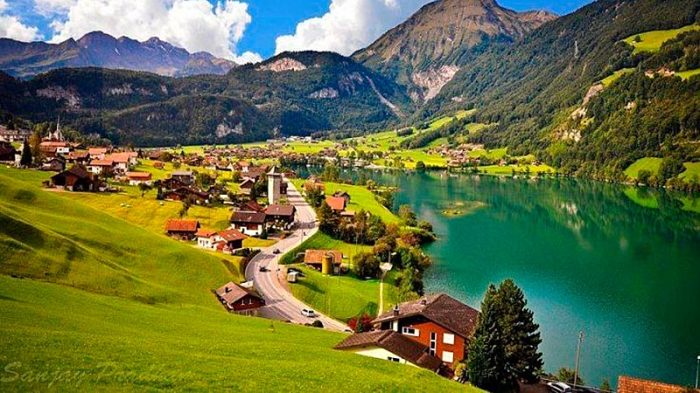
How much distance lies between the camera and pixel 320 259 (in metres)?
59.8

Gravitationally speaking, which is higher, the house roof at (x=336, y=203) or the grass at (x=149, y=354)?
the house roof at (x=336, y=203)

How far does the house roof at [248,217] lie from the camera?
7069cm

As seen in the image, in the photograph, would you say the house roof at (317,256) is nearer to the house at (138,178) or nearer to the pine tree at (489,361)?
the pine tree at (489,361)

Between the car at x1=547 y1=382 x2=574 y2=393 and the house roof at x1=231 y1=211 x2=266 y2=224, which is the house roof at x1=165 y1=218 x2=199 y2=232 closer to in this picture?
the house roof at x1=231 y1=211 x2=266 y2=224

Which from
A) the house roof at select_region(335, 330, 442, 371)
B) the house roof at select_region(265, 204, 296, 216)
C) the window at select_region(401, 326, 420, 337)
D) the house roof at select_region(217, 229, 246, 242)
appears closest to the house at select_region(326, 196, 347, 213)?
the house roof at select_region(265, 204, 296, 216)

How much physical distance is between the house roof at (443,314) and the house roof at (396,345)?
321 centimetres

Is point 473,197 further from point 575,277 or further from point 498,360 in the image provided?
point 498,360

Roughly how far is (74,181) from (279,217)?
27437 mm

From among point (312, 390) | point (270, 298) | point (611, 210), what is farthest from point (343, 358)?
point (611, 210)

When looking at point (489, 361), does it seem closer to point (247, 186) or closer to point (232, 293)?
point (232, 293)

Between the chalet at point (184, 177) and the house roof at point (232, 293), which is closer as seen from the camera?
the house roof at point (232, 293)

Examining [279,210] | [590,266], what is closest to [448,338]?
[590,266]

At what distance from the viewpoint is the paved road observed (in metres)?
43.8

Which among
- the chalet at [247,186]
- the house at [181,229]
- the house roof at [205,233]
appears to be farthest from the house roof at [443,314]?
the chalet at [247,186]
